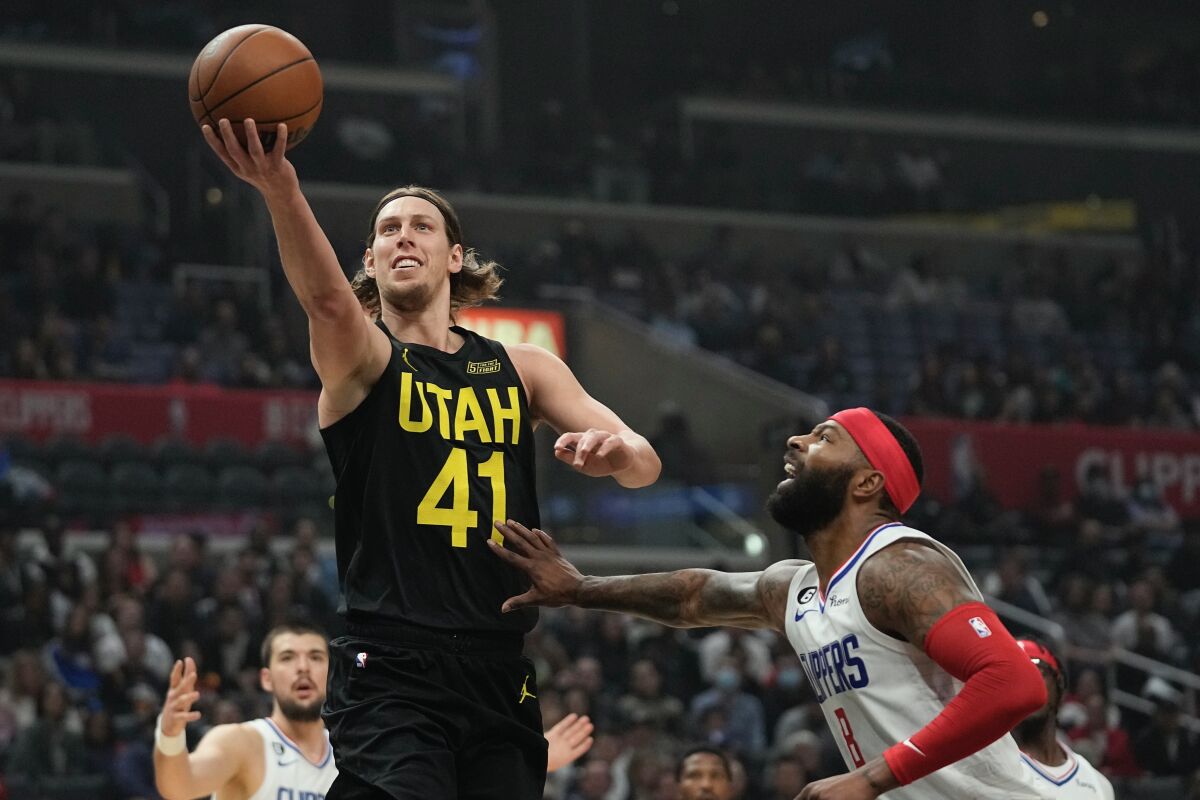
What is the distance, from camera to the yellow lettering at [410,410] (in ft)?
14.7

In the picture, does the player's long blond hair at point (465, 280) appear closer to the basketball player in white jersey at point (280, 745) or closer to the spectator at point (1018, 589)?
the basketball player in white jersey at point (280, 745)

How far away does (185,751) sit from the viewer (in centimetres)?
648

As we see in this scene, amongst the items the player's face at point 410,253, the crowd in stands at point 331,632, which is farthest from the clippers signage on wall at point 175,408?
the player's face at point 410,253

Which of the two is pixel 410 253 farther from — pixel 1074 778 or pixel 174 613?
pixel 174 613

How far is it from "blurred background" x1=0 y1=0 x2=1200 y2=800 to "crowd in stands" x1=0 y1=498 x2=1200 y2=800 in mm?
38

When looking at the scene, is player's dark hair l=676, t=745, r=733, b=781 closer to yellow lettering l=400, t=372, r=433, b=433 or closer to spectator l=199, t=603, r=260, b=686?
yellow lettering l=400, t=372, r=433, b=433

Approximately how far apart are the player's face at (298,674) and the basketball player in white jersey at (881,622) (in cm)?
236

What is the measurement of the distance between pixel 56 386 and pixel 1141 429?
11675 millimetres

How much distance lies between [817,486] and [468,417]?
0.95 metres

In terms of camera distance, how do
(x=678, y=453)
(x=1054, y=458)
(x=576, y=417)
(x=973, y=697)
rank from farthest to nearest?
(x=1054, y=458) < (x=678, y=453) < (x=576, y=417) < (x=973, y=697)

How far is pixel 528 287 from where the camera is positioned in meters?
21.1

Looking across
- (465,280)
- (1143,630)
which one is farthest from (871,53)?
(465,280)

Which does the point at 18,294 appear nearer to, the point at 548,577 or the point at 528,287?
the point at 528,287

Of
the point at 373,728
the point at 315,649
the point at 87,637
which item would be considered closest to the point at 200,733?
the point at 87,637
